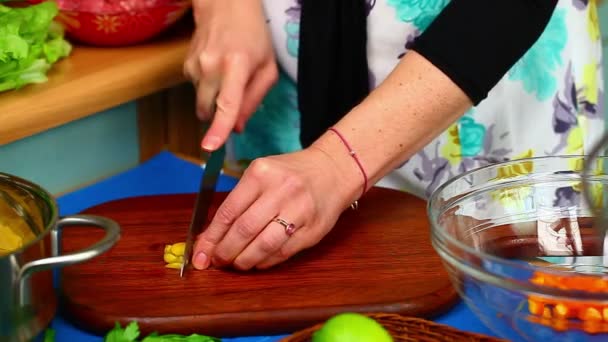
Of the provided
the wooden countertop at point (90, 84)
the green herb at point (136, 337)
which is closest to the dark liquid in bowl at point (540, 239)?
the green herb at point (136, 337)

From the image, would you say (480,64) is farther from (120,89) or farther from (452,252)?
(120,89)

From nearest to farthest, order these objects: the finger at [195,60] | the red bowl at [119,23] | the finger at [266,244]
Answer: the finger at [266,244] → the finger at [195,60] → the red bowl at [119,23]

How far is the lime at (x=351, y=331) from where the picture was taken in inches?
27.7

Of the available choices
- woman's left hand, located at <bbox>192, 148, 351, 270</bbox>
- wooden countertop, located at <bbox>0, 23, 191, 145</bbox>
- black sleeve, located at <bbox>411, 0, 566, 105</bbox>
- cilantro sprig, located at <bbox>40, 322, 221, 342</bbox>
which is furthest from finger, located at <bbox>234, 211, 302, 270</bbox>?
wooden countertop, located at <bbox>0, 23, 191, 145</bbox>

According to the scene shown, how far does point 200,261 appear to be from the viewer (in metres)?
0.95

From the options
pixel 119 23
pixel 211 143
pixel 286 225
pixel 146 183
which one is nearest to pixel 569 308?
pixel 286 225

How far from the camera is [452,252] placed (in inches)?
29.0

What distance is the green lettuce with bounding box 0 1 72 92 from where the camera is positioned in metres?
1.10

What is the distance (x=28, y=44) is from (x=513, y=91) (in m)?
0.62

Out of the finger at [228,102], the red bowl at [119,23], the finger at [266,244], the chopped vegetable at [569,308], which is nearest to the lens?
the chopped vegetable at [569,308]

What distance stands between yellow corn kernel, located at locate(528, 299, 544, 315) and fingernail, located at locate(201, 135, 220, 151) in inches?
17.3

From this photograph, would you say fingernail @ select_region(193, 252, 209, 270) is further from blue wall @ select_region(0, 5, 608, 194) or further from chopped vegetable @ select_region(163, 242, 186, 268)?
blue wall @ select_region(0, 5, 608, 194)

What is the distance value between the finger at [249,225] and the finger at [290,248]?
0.03 meters

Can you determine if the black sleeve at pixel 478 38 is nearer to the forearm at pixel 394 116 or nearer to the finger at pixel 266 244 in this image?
the forearm at pixel 394 116
